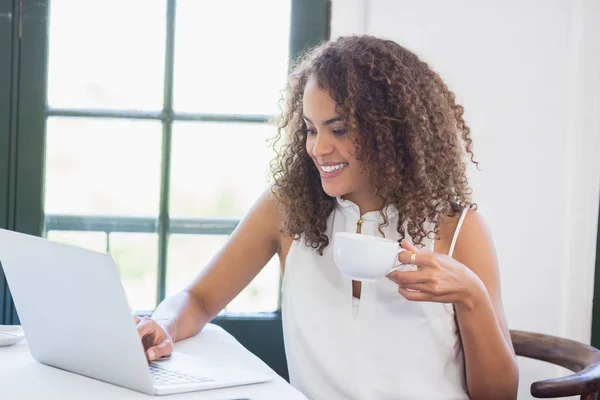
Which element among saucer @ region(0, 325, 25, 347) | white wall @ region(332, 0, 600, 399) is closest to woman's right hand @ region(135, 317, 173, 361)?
saucer @ region(0, 325, 25, 347)

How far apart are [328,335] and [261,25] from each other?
944 millimetres

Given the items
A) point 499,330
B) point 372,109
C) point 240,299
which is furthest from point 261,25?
point 499,330

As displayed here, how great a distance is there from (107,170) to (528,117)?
46.7 inches

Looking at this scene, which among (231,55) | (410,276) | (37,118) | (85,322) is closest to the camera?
(85,322)

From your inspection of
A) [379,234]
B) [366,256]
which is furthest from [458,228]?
[366,256]

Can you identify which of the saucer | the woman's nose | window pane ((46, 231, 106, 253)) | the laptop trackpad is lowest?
the saucer

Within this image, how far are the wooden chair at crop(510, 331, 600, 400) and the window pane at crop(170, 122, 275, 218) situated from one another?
2.72ft

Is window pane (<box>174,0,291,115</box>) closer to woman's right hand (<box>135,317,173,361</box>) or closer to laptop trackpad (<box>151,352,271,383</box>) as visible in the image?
woman's right hand (<box>135,317,173,361</box>)

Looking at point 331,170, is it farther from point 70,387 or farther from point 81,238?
point 81,238

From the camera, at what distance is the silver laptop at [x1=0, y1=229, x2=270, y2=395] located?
1081 millimetres

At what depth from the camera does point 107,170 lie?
2.13m

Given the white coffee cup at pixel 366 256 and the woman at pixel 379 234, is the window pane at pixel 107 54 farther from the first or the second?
the white coffee cup at pixel 366 256

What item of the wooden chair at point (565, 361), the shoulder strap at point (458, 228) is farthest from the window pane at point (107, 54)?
the wooden chair at point (565, 361)

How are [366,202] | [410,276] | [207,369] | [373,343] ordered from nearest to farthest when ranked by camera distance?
[207,369]
[410,276]
[373,343]
[366,202]
